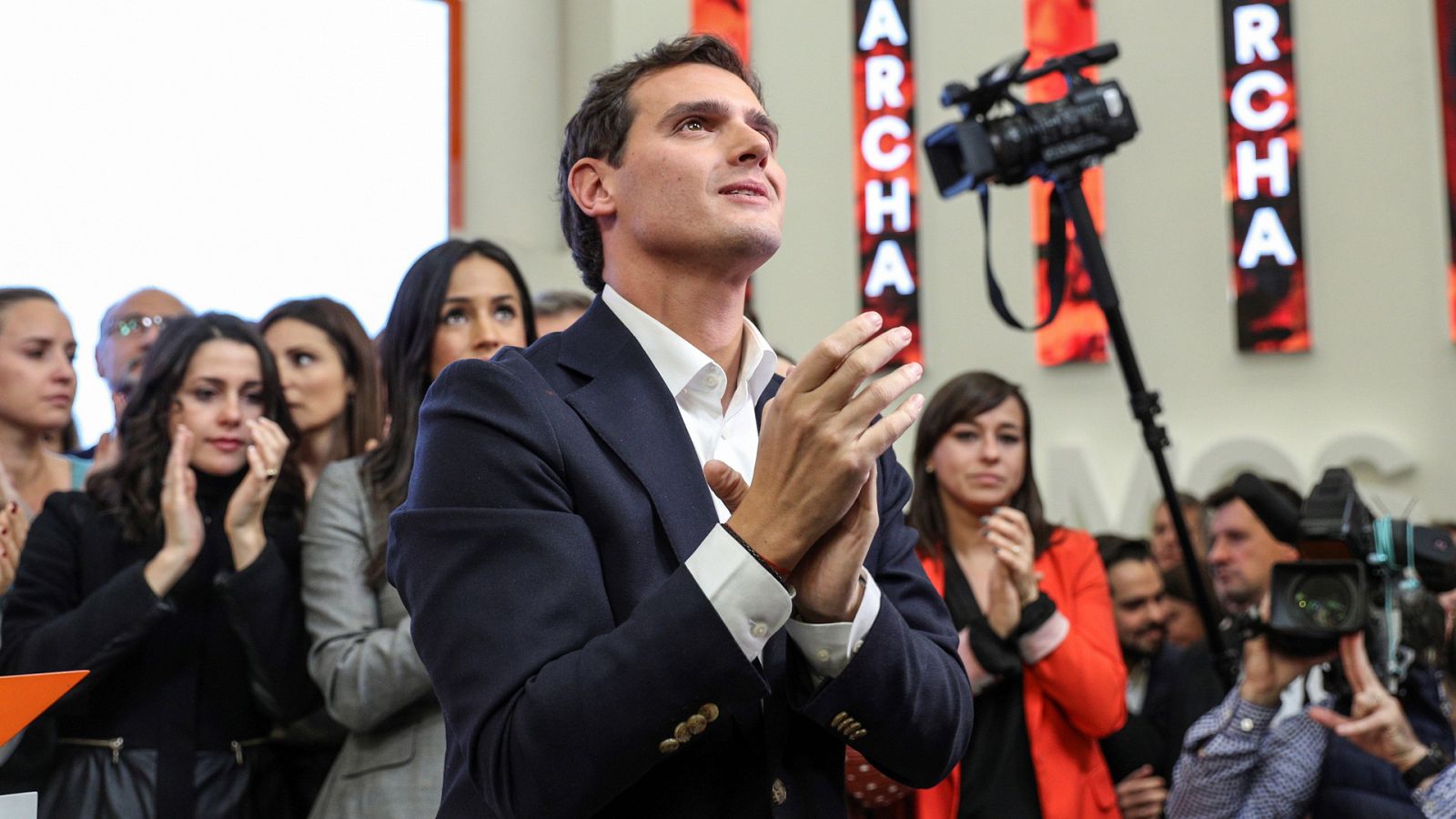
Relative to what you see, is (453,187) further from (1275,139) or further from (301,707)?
(301,707)

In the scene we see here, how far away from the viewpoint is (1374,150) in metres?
6.61

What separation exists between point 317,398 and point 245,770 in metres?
1.12

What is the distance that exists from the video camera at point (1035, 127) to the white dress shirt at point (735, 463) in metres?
2.00

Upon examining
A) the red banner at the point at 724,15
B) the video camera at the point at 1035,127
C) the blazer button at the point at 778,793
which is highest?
the red banner at the point at 724,15

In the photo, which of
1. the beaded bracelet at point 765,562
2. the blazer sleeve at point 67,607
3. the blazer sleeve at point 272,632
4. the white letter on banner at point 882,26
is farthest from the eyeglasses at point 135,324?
the white letter on banner at point 882,26

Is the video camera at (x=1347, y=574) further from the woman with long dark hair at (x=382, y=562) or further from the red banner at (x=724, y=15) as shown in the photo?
the red banner at (x=724, y=15)

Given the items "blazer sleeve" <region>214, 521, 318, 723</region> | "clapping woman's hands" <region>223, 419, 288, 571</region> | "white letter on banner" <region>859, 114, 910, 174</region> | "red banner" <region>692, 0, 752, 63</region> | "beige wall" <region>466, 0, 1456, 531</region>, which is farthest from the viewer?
"red banner" <region>692, 0, 752, 63</region>

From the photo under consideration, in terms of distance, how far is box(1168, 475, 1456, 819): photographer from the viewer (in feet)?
8.93

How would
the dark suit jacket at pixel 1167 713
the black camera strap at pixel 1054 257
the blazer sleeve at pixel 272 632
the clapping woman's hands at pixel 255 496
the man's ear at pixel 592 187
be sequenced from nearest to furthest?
the man's ear at pixel 592 187, the blazer sleeve at pixel 272 632, the clapping woman's hands at pixel 255 496, the dark suit jacket at pixel 1167 713, the black camera strap at pixel 1054 257

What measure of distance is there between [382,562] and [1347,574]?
6.08ft

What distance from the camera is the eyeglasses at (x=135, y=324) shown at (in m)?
4.14

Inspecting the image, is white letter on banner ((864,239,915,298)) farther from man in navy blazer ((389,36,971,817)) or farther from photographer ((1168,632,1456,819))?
man in navy blazer ((389,36,971,817))

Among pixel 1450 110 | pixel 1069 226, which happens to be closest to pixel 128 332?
pixel 1069 226

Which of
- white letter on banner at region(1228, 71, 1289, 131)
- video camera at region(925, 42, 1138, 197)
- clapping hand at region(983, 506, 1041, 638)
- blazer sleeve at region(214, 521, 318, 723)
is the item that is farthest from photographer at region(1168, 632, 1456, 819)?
white letter on banner at region(1228, 71, 1289, 131)
